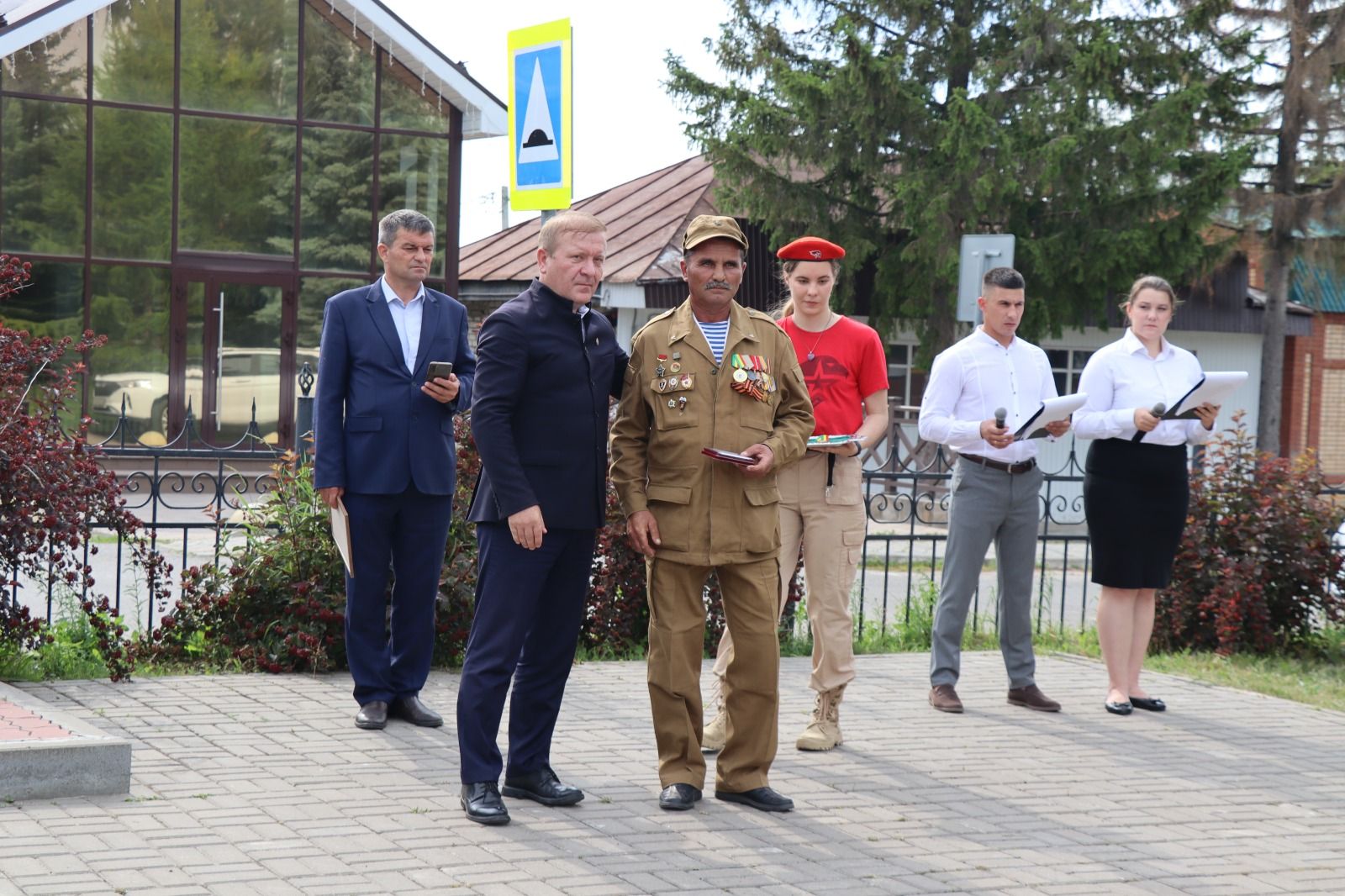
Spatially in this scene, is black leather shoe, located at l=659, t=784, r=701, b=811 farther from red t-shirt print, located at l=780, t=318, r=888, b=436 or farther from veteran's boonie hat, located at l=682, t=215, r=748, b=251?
veteran's boonie hat, located at l=682, t=215, r=748, b=251

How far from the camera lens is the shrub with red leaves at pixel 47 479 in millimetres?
6918

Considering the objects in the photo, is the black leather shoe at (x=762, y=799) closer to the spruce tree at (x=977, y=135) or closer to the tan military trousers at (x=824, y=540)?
the tan military trousers at (x=824, y=540)

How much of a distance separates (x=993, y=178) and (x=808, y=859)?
18.3 meters

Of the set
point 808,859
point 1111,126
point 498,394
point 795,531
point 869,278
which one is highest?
point 1111,126

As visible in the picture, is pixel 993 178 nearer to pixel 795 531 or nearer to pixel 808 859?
pixel 795 531

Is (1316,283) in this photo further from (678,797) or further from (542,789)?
(542,789)

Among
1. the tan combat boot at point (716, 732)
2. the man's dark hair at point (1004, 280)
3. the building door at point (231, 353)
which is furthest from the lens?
the building door at point (231, 353)

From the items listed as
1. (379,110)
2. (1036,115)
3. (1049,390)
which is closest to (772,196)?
(1036,115)

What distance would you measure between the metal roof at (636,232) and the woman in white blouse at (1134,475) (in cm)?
1472

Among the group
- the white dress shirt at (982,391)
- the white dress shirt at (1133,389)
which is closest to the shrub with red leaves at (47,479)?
the white dress shirt at (982,391)


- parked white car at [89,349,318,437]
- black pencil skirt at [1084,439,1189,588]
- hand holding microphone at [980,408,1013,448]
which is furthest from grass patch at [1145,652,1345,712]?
parked white car at [89,349,318,437]

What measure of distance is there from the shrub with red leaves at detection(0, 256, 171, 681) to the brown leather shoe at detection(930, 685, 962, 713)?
3739mm

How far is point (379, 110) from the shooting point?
78.7 ft

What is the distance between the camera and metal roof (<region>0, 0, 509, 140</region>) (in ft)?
74.6
